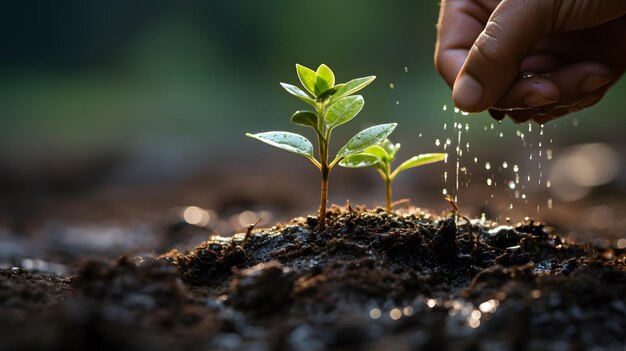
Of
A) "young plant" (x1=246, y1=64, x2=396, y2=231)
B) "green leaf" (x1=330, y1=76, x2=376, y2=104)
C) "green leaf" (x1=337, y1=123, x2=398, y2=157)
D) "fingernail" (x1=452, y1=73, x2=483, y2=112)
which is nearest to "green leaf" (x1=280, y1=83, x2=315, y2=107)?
"young plant" (x1=246, y1=64, x2=396, y2=231)

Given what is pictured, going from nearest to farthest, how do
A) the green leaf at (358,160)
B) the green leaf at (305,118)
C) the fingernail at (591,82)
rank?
1. the green leaf at (305,118)
2. the green leaf at (358,160)
3. the fingernail at (591,82)

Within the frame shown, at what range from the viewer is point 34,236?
4.53 m

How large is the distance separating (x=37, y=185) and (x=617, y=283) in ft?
25.4

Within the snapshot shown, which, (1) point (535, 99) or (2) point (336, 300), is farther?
(1) point (535, 99)

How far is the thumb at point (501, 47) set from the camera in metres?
2.06

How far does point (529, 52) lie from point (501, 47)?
0.50 m

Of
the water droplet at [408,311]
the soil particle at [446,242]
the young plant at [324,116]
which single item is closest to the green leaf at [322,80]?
the young plant at [324,116]

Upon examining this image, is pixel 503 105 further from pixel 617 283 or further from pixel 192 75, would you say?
pixel 192 75

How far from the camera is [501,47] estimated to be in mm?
2104

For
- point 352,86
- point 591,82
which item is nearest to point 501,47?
point 352,86

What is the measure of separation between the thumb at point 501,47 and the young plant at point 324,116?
0.42 metres

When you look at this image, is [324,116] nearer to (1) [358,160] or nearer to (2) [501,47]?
(1) [358,160]

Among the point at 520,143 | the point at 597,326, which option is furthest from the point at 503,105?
the point at 520,143

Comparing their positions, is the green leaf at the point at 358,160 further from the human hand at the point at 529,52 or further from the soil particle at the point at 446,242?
the human hand at the point at 529,52
